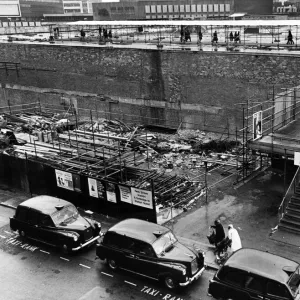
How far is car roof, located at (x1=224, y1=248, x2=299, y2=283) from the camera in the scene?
11.1 meters

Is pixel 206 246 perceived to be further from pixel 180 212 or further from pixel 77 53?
pixel 77 53

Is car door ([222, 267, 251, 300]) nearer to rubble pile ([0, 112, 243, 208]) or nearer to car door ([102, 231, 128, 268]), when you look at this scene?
car door ([102, 231, 128, 268])

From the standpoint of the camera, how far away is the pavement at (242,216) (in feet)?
48.3

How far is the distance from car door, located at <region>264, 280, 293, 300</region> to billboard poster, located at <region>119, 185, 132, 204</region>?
6540 mm

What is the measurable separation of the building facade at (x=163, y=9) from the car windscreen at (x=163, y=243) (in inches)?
2640

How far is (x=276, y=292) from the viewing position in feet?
35.5

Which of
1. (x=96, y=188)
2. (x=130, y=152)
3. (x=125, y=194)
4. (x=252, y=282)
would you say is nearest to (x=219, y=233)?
(x=252, y=282)

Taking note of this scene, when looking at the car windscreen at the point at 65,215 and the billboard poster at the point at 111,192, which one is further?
the billboard poster at the point at 111,192

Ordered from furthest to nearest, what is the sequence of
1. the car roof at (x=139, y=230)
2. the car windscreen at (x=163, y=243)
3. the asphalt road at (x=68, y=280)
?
the car roof at (x=139, y=230)
the car windscreen at (x=163, y=243)
the asphalt road at (x=68, y=280)

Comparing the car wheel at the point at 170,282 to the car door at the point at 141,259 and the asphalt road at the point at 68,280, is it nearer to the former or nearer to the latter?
the asphalt road at the point at 68,280

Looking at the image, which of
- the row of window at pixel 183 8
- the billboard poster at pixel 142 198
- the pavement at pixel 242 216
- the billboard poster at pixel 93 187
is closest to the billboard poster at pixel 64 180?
the billboard poster at pixel 93 187

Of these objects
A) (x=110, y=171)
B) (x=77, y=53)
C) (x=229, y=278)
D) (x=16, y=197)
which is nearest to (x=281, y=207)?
(x=229, y=278)

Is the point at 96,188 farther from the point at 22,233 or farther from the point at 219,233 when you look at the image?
the point at 219,233

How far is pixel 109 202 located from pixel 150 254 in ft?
15.3
